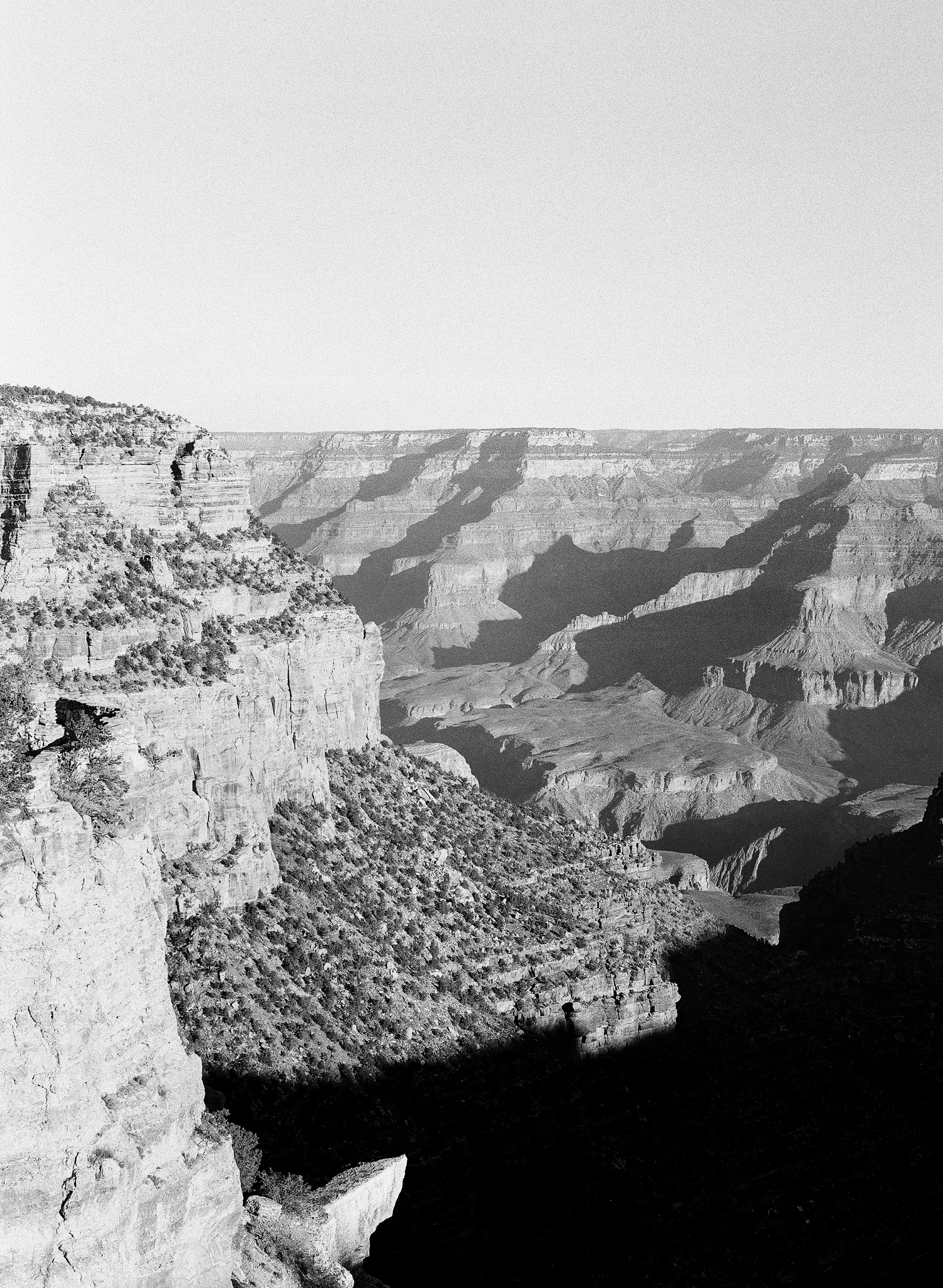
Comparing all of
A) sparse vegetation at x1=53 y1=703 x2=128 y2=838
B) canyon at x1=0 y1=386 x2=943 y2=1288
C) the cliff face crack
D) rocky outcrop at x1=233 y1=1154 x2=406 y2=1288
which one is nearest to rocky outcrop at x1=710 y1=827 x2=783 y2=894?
canyon at x1=0 y1=386 x2=943 y2=1288

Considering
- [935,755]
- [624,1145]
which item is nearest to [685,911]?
[624,1145]

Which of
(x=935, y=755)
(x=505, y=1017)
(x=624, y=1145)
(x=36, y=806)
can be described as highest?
(x=36, y=806)

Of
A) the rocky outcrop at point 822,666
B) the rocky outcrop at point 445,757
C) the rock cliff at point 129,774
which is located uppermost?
the rock cliff at point 129,774

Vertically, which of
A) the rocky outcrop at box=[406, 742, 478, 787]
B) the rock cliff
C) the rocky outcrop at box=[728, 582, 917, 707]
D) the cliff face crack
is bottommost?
the rocky outcrop at box=[728, 582, 917, 707]

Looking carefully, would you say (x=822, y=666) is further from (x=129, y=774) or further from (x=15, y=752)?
(x=15, y=752)

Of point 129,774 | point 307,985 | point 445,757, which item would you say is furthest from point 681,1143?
point 129,774

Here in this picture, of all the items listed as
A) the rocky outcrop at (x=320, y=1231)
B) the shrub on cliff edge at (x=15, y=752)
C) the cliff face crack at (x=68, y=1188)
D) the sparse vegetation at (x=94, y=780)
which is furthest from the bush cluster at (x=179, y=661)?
the cliff face crack at (x=68, y=1188)

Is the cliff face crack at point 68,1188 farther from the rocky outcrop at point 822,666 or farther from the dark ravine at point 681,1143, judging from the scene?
the rocky outcrop at point 822,666

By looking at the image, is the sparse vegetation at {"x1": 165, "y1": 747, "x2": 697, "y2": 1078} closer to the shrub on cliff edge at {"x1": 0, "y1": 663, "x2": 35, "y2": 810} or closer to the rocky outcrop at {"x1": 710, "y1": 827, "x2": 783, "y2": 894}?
the shrub on cliff edge at {"x1": 0, "y1": 663, "x2": 35, "y2": 810}

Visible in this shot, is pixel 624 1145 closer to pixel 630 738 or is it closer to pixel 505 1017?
pixel 505 1017
